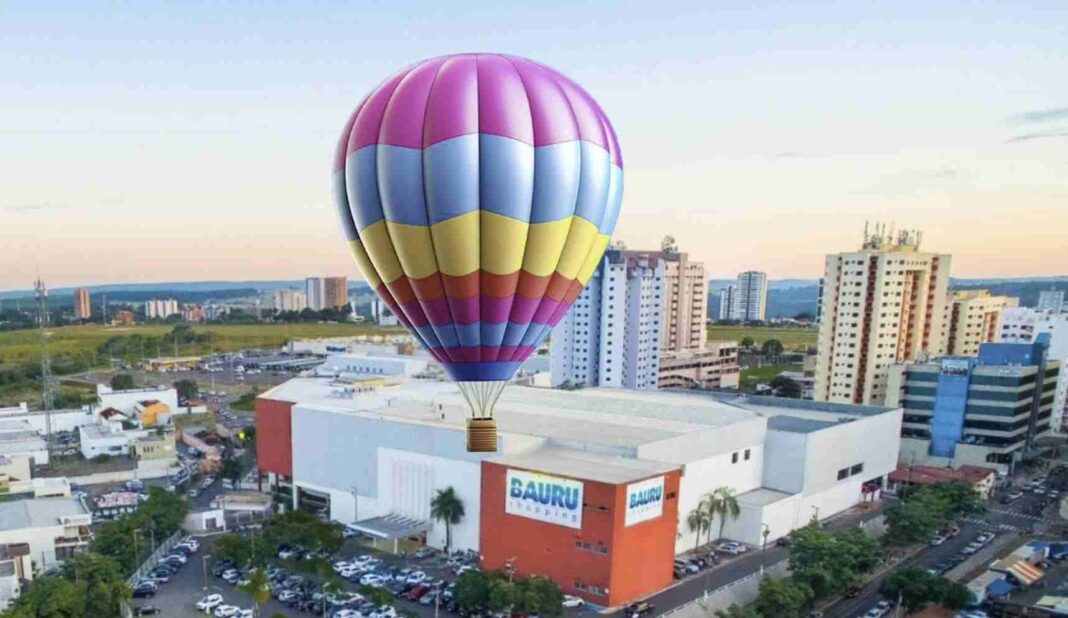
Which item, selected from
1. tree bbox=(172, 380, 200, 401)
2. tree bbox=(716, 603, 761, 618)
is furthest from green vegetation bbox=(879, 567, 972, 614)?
tree bbox=(172, 380, 200, 401)

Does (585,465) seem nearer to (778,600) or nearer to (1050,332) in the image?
(778,600)

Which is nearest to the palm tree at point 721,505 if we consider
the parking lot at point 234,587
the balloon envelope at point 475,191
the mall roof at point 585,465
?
the mall roof at point 585,465

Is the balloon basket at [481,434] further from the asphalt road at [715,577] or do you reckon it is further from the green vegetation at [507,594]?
the asphalt road at [715,577]

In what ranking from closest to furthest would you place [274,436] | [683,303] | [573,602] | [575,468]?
[573,602] < [575,468] < [274,436] < [683,303]

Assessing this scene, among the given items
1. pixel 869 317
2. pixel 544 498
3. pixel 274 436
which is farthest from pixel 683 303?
pixel 544 498

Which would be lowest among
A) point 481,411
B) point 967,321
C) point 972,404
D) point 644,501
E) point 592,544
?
point 592,544

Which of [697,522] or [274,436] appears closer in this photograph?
[697,522]
